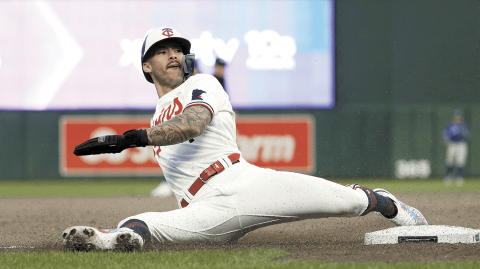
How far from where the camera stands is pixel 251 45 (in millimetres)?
11695

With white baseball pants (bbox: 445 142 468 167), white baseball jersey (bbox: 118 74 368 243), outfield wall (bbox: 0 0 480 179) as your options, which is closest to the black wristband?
white baseball jersey (bbox: 118 74 368 243)

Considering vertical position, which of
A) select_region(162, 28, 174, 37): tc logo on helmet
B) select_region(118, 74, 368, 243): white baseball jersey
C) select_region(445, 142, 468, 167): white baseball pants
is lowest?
select_region(445, 142, 468, 167): white baseball pants

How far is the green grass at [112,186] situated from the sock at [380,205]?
5.96 m

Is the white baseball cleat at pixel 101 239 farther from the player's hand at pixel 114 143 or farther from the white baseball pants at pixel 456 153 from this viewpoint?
the white baseball pants at pixel 456 153

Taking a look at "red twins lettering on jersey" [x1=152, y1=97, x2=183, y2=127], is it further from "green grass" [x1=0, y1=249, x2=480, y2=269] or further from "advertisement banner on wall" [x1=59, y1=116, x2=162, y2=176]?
"advertisement banner on wall" [x1=59, y1=116, x2=162, y2=176]

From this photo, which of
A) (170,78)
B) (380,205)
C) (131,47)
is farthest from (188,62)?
(131,47)

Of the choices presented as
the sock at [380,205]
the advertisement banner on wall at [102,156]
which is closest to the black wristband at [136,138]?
the sock at [380,205]

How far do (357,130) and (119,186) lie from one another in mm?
4997

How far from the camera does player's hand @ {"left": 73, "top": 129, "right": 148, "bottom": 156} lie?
9.54ft

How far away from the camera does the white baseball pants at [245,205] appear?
3295mm

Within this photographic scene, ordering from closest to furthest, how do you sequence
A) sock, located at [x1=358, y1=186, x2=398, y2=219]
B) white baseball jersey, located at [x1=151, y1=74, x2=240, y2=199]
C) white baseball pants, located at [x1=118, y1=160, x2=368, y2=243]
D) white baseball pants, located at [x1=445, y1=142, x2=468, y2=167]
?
white baseball pants, located at [x1=118, y1=160, x2=368, y2=243] → white baseball jersey, located at [x1=151, y1=74, x2=240, y2=199] → sock, located at [x1=358, y1=186, x2=398, y2=219] → white baseball pants, located at [x1=445, y1=142, x2=468, y2=167]

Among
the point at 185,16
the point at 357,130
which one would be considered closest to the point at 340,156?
the point at 357,130

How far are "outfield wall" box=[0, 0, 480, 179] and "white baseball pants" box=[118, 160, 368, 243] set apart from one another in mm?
9021

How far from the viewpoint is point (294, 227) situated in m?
4.98
